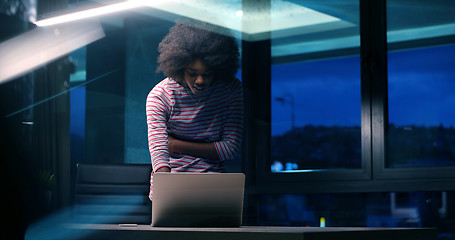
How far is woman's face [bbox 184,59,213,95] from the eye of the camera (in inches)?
111

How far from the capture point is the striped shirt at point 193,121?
2.54 metres

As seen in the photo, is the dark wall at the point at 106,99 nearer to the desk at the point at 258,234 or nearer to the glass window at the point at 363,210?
the glass window at the point at 363,210

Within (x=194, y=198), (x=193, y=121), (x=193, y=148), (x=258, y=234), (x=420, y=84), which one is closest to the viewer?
(x=258, y=234)

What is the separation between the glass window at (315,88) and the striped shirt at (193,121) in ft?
4.38

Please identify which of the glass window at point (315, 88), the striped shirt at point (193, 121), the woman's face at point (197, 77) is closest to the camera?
the striped shirt at point (193, 121)

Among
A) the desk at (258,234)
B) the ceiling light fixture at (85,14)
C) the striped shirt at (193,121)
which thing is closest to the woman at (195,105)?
the striped shirt at (193,121)

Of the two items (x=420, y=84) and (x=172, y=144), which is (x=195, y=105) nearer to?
(x=172, y=144)

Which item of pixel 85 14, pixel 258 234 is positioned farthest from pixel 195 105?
pixel 85 14

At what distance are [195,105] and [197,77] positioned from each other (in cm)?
20

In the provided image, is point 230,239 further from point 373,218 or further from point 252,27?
point 252,27

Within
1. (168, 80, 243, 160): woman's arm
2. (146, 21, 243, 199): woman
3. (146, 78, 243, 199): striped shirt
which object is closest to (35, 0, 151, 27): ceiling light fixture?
(146, 21, 243, 199): woman

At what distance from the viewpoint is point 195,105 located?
272 cm

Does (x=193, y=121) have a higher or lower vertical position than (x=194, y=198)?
higher

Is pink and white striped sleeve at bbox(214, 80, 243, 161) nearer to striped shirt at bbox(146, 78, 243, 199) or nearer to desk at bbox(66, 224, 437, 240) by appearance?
striped shirt at bbox(146, 78, 243, 199)
